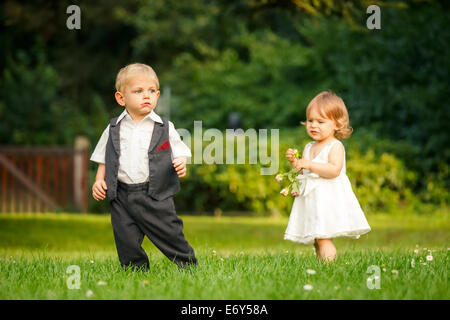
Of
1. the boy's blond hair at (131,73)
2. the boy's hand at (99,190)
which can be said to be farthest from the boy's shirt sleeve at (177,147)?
the boy's hand at (99,190)

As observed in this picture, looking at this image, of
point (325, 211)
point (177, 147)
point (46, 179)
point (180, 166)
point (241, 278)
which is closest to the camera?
point (241, 278)

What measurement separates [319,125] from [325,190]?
1.65ft

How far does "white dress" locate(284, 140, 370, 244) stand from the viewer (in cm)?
439

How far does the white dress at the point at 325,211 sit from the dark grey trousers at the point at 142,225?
903mm

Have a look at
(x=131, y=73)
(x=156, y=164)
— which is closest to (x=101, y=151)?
(x=156, y=164)

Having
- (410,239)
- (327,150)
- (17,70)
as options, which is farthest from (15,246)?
(17,70)

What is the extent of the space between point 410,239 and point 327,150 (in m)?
4.45

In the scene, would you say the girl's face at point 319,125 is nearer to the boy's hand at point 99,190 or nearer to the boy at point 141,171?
the boy at point 141,171

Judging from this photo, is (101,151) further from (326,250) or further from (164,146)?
(326,250)

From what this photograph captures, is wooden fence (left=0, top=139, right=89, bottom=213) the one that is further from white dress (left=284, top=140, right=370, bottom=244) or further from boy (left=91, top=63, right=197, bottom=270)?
white dress (left=284, top=140, right=370, bottom=244)

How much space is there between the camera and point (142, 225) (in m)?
4.21

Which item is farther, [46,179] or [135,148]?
[46,179]

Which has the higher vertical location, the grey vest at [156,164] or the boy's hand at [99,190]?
the grey vest at [156,164]

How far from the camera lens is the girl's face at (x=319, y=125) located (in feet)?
14.8
